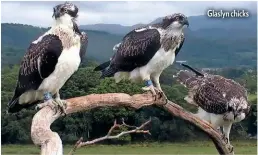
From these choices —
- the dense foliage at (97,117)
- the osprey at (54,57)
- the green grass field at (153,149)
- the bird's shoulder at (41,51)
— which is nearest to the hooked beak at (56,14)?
the osprey at (54,57)

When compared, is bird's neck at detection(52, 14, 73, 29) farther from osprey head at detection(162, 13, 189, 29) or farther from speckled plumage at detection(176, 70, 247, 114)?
speckled plumage at detection(176, 70, 247, 114)

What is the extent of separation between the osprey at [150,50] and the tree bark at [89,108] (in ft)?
0.56

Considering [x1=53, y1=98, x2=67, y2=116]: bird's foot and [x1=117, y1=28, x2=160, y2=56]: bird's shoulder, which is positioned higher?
[x1=117, y1=28, x2=160, y2=56]: bird's shoulder

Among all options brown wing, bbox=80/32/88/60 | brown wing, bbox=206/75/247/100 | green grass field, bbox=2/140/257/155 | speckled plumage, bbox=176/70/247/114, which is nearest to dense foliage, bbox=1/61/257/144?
green grass field, bbox=2/140/257/155

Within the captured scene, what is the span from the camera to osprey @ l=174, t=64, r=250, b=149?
4.55 m

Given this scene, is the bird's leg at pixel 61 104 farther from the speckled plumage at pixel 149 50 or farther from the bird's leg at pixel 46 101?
the speckled plumage at pixel 149 50

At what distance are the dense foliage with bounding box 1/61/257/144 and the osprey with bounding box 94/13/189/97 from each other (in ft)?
2.71

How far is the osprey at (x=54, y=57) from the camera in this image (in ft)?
11.5

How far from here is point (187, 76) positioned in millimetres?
4969

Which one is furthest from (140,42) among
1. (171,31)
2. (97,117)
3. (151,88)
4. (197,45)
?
(197,45)

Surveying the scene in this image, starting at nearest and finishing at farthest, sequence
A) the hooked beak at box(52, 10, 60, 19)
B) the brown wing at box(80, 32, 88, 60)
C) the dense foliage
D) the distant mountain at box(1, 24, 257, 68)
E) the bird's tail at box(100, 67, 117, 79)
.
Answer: the hooked beak at box(52, 10, 60, 19), the brown wing at box(80, 32, 88, 60), the bird's tail at box(100, 67, 117, 79), the dense foliage, the distant mountain at box(1, 24, 257, 68)

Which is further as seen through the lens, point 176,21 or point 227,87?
point 227,87

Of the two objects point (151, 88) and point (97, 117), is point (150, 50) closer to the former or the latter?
point (151, 88)

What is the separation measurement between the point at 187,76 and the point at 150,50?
3.17 feet
